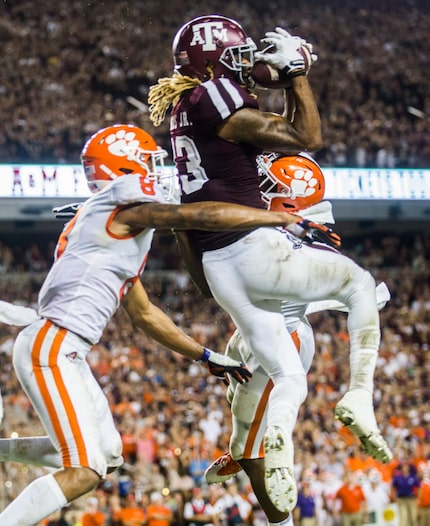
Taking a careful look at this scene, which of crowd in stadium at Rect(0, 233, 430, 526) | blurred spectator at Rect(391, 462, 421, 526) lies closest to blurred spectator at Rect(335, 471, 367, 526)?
crowd in stadium at Rect(0, 233, 430, 526)

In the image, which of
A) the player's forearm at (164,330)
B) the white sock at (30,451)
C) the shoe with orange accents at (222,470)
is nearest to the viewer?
the white sock at (30,451)

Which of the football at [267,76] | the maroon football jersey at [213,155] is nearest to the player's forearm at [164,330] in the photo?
the maroon football jersey at [213,155]

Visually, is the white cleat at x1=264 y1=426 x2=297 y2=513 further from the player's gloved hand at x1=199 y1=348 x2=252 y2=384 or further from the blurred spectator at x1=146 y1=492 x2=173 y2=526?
the blurred spectator at x1=146 y1=492 x2=173 y2=526

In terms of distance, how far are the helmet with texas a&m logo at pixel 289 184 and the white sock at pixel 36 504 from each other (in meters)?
2.01

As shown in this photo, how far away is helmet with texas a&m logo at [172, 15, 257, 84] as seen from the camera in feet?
16.9

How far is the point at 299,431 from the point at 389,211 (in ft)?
22.7

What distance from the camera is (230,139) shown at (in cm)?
507

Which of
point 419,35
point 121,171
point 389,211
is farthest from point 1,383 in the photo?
point 419,35

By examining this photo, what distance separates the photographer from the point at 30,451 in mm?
5016

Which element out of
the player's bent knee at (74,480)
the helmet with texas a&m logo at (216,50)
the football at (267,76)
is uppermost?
the helmet with texas a&m logo at (216,50)

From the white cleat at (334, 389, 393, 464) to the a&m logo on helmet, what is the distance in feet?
6.20

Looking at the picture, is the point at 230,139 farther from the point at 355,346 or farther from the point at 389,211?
the point at 389,211

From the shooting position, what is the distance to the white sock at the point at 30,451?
4969 millimetres

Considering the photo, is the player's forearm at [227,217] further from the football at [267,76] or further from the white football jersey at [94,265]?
the football at [267,76]
